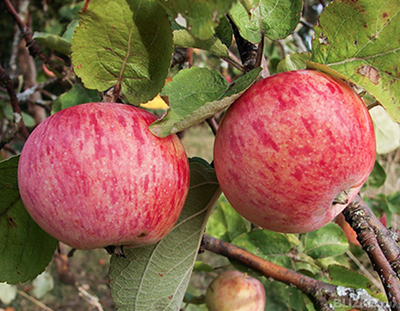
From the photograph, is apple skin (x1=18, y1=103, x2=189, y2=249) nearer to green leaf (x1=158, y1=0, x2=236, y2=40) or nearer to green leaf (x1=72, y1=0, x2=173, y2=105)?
green leaf (x1=72, y1=0, x2=173, y2=105)

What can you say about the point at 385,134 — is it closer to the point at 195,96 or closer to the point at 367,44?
the point at 367,44

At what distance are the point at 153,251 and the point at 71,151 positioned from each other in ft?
1.05

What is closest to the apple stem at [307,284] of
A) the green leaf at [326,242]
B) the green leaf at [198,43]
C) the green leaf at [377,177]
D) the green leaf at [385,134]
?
the green leaf at [326,242]

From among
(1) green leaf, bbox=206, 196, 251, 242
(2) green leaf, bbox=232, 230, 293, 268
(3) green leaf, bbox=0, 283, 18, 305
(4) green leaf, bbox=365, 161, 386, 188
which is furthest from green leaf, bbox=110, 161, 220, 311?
(3) green leaf, bbox=0, 283, 18, 305

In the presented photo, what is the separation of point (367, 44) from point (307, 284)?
55 cm

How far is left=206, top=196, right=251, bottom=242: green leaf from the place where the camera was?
4.10 ft

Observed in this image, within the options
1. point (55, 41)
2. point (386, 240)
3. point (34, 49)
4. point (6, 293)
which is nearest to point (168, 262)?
point (386, 240)

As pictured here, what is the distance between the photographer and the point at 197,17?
467 millimetres

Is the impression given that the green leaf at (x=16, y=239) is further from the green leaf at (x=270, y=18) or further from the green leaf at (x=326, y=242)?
the green leaf at (x=326, y=242)

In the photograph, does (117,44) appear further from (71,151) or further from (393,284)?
(393,284)

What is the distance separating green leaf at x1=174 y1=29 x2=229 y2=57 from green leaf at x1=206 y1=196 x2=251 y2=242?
68 centimetres

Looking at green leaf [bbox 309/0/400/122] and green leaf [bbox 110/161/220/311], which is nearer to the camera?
green leaf [bbox 309/0/400/122]

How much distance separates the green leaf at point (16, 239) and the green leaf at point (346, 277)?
2.29 ft

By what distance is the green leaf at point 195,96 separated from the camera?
55cm
